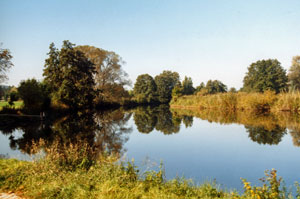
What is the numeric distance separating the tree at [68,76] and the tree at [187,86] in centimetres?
3925

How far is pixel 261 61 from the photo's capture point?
51156 mm

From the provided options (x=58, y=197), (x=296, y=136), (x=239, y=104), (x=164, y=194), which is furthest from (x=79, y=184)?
(x=239, y=104)

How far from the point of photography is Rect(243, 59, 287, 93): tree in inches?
1771

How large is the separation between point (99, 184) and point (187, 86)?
61.9 metres

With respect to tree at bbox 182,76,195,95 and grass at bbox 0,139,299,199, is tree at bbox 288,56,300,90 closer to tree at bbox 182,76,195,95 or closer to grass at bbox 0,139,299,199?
tree at bbox 182,76,195,95

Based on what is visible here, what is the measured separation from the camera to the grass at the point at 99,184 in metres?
3.83

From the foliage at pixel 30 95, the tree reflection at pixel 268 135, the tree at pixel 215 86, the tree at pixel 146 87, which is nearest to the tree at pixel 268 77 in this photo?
the tree at pixel 215 86

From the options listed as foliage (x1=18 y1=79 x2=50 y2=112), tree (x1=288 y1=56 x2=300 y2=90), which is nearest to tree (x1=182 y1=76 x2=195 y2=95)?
tree (x1=288 y1=56 x2=300 y2=90)

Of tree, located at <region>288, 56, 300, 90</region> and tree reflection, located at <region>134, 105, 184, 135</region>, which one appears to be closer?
tree reflection, located at <region>134, 105, 184, 135</region>

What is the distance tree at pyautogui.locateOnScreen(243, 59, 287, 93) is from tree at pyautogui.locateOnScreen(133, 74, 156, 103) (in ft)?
93.5

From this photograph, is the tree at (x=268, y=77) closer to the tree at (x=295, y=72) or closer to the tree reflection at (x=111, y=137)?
the tree at (x=295, y=72)

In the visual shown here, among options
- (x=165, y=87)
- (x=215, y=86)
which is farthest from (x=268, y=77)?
(x=165, y=87)

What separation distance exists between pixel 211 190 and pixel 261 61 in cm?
5628

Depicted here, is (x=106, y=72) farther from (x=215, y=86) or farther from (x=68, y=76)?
(x=215, y=86)
